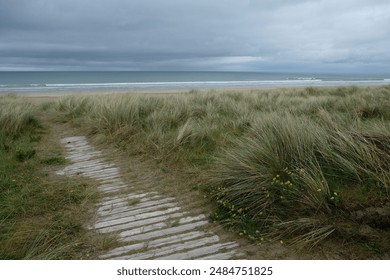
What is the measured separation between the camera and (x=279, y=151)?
3.98 meters

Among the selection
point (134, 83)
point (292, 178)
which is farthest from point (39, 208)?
point (134, 83)

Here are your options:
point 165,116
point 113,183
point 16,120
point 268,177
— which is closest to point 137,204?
point 113,183

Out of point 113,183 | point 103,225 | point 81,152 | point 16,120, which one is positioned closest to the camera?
point 103,225

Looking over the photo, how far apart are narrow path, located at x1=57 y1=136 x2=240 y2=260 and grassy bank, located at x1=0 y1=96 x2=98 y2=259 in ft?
0.81

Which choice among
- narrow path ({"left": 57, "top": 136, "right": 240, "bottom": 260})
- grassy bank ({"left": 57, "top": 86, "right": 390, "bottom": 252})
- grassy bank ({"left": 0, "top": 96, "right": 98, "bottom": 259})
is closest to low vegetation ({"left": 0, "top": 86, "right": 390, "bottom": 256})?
grassy bank ({"left": 57, "top": 86, "right": 390, "bottom": 252})

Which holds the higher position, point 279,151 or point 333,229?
point 279,151

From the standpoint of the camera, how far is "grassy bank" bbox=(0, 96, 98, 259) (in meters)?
2.74

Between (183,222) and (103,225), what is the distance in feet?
2.99

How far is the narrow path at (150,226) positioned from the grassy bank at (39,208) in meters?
0.25

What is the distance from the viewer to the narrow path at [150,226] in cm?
272

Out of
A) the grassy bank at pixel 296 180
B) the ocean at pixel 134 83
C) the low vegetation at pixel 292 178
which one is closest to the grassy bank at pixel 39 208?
the low vegetation at pixel 292 178

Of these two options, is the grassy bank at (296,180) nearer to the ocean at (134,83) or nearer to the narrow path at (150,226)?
the narrow path at (150,226)

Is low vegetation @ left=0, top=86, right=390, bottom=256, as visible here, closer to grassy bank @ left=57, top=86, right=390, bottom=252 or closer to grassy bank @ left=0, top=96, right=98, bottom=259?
grassy bank @ left=57, top=86, right=390, bottom=252

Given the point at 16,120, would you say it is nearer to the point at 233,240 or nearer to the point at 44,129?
the point at 44,129
